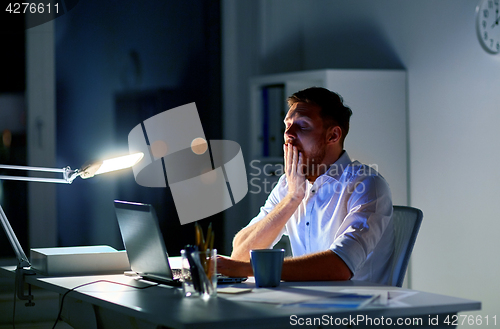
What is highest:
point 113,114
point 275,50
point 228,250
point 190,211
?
point 275,50

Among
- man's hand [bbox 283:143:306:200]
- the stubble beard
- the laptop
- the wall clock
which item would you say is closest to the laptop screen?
the laptop

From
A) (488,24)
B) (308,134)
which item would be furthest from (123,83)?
(488,24)

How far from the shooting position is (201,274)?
1.39m

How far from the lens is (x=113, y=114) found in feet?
11.0

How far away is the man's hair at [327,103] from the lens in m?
2.06

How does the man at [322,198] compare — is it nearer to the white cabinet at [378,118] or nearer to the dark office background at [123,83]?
the white cabinet at [378,118]

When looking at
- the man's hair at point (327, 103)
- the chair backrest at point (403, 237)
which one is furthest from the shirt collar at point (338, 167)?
the chair backrest at point (403, 237)

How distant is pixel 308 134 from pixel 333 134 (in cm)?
9

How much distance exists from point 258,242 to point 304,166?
320 mm

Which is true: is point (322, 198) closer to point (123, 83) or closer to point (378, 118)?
point (378, 118)

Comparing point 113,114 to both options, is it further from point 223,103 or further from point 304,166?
point 304,166

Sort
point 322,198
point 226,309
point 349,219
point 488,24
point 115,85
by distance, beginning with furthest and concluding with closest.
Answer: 1. point 115,85
2. point 488,24
3. point 322,198
4. point 349,219
5. point 226,309

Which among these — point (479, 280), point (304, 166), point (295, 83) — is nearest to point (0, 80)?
point (295, 83)

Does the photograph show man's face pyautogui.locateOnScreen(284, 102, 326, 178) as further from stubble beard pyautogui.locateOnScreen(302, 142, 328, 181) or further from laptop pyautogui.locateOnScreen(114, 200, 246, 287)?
laptop pyautogui.locateOnScreen(114, 200, 246, 287)
